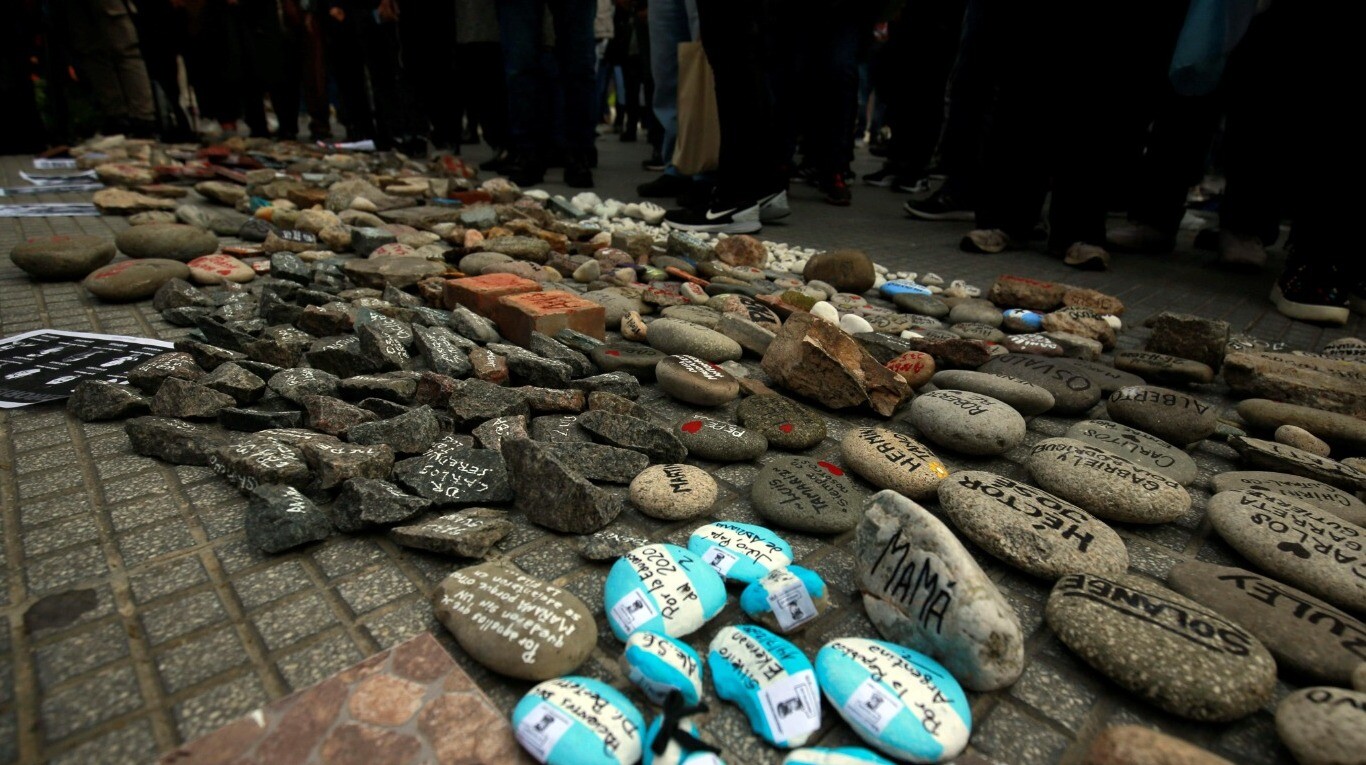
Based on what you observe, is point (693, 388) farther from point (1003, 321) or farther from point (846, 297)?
point (1003, 321)

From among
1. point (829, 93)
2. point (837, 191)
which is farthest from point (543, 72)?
point (837, 191)

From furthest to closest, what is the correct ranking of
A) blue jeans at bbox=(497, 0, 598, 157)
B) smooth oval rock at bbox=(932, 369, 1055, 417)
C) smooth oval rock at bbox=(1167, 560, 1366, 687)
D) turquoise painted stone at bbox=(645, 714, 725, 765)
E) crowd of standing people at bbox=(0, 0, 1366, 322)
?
blue jeans at bbox=(497, 0, 598, 157) < crowd of standing people at bbox=(0, 0, 1366, 322) < smooth oval rock at bbox=(932, 369, 1055, 417) < smooth oval rock at bbox=(1167, 560, 1366, 687) < turquoise painted stone at bbox=(645, 714, 725, 765)

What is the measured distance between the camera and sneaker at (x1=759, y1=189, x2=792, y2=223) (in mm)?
4875

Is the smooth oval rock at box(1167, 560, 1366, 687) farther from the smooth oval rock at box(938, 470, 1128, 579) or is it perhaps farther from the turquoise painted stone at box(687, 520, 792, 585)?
the turquoise painted stone at box(687, 520, 792, 585)

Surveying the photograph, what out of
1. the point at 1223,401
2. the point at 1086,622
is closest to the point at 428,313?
the point at 1086,622

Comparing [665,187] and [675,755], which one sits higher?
[665,187]

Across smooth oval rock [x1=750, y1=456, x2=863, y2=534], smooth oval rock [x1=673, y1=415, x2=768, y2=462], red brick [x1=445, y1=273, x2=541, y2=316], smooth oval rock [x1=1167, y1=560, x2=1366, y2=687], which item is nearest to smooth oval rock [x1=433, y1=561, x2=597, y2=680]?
smooth oval rock [x1=750, y1=456, x2=863, y2=534]

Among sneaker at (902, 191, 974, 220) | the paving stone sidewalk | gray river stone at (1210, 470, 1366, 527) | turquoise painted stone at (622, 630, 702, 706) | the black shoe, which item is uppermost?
the black shoe

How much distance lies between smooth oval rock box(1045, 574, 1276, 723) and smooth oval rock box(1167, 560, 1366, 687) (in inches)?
3.1

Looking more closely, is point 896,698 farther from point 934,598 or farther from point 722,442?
point 722,442

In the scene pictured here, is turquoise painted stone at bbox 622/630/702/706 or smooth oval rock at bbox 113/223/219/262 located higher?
smooth oval rock at bbox 113/223/219/262

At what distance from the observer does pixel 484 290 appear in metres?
2.69

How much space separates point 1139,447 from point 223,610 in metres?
2.08

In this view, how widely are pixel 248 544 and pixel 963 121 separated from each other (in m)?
5.67
